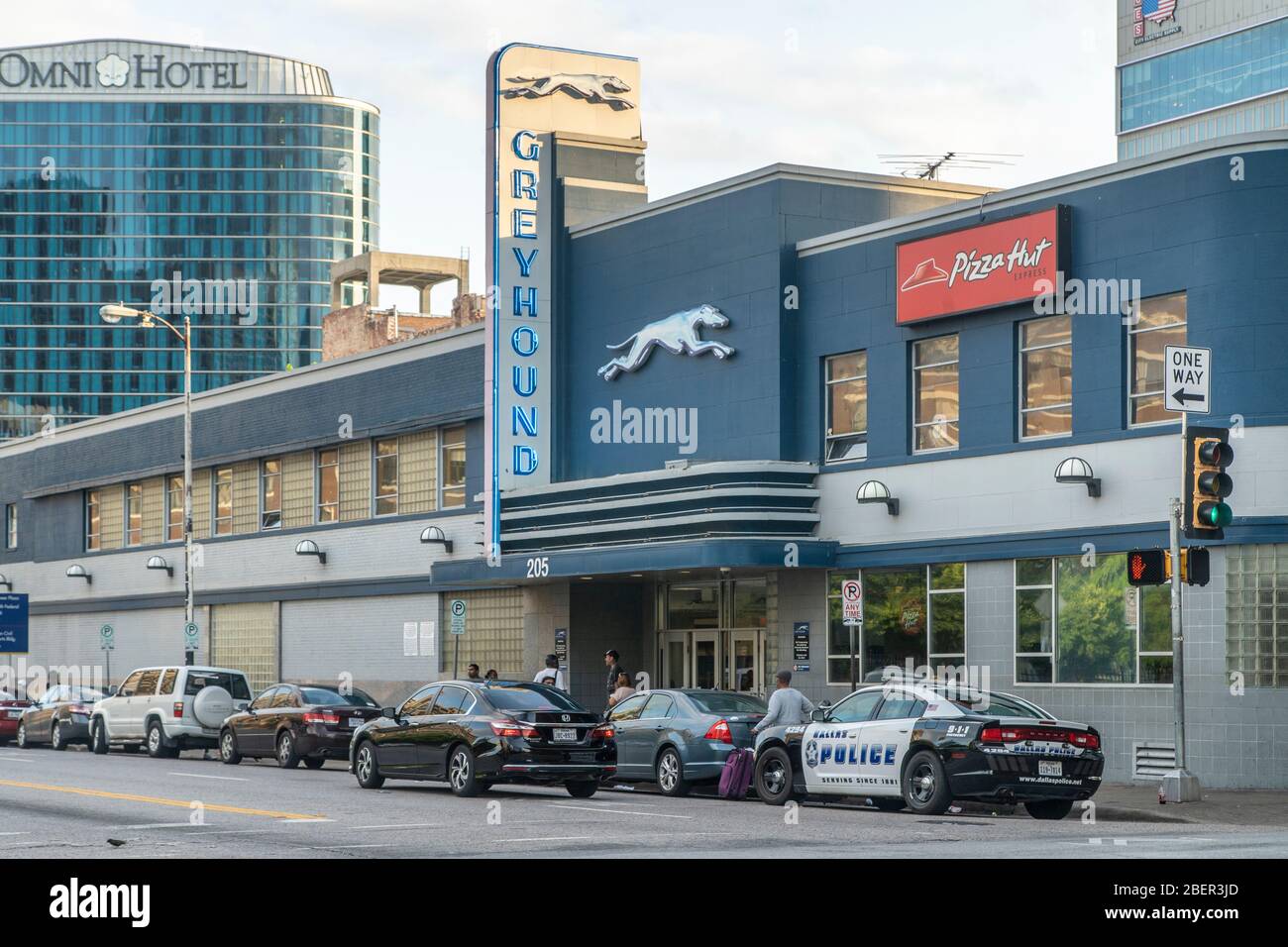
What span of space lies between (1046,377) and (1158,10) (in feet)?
394

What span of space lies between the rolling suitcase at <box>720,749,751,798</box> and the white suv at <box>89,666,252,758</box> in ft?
40.7

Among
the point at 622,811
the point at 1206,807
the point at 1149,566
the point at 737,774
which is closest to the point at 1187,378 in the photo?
the point at 1149,566

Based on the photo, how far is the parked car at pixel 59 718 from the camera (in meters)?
37.7

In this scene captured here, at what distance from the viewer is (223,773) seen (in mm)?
27484

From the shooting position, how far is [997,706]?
67.4 feet

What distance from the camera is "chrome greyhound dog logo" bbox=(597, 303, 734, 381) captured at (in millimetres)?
32219

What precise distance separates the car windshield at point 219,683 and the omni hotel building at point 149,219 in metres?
133

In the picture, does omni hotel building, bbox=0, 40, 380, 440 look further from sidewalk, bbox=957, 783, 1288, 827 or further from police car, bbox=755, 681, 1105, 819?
police car, bbox=755, 681, 1105, 819

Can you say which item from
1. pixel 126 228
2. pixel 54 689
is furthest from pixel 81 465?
pixel 126 228

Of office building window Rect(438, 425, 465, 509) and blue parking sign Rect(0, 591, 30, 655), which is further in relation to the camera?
blue parking sign Rect(0, 591, 30, 655)

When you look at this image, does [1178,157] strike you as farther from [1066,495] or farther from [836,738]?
[836,738]

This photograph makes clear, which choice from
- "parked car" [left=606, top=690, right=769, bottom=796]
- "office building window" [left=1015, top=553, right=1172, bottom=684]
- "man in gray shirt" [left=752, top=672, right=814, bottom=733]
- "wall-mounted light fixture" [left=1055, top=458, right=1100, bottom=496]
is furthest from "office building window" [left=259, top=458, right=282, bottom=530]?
"man in gray shirt" [left=752, top=672, right=814, bottom=733]

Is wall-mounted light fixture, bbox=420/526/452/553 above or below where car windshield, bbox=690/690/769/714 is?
above

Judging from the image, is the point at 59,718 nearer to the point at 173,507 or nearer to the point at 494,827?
the point at 173,507
